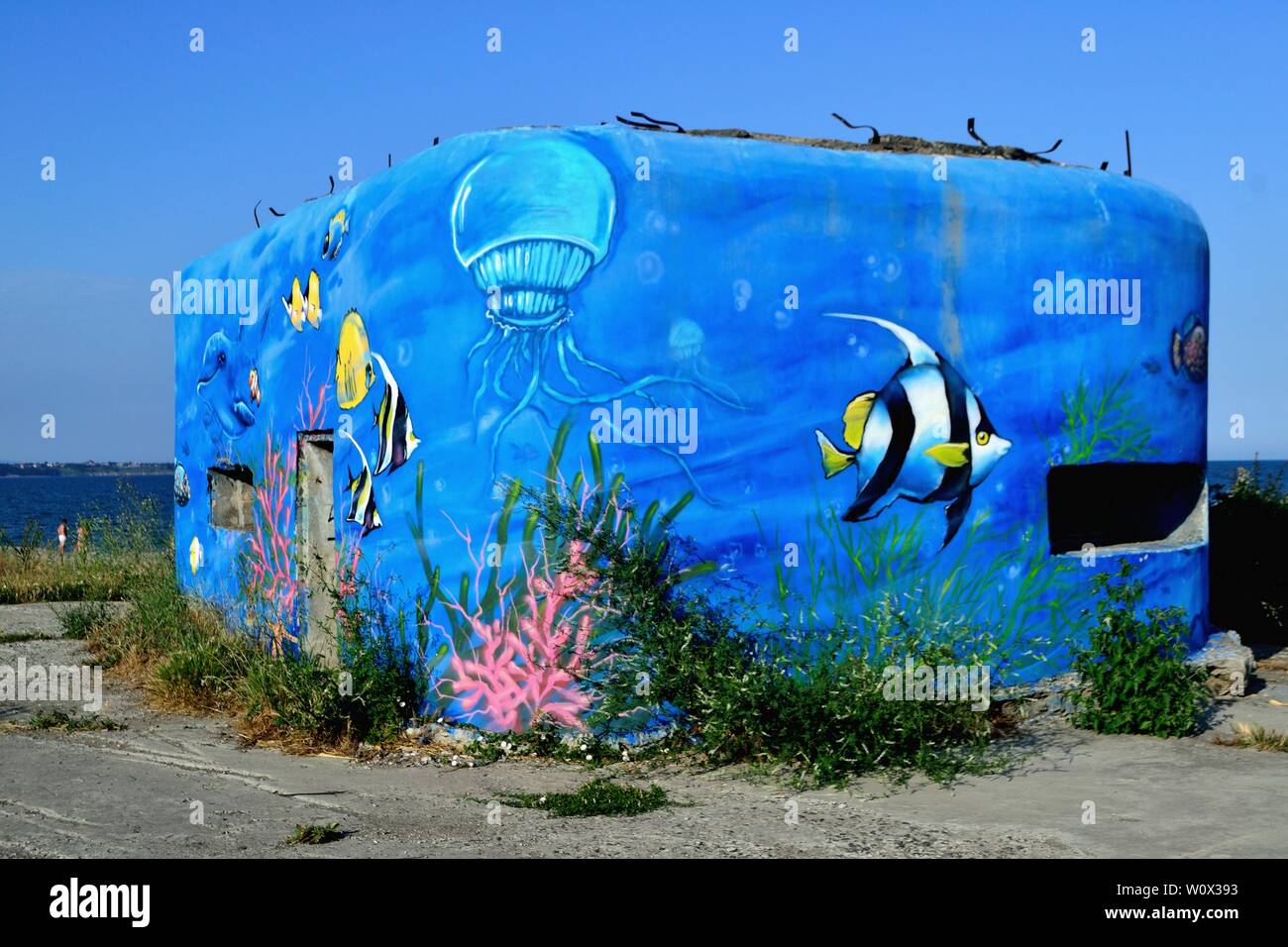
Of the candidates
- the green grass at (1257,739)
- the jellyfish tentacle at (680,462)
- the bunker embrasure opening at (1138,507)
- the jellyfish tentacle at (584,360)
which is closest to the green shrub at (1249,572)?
the bunker embrasure opening at (1138,507)

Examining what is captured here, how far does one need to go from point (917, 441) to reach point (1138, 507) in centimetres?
289

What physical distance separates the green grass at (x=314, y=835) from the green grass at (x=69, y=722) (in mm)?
3334

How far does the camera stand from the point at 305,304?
9.58m

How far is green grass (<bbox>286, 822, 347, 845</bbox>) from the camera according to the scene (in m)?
5.92

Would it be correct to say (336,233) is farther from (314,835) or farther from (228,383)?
(314,835)

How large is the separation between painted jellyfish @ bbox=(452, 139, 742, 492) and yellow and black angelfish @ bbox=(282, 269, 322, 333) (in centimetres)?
219

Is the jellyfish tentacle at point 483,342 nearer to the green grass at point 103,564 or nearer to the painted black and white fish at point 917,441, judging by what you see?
the painted black and white fish at point 917,441

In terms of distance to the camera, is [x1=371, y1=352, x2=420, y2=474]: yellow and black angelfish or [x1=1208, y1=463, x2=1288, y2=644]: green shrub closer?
[x1=371, y1=352, x2=420, y2=474]: yellow and black angelfish

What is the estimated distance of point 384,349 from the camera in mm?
8297

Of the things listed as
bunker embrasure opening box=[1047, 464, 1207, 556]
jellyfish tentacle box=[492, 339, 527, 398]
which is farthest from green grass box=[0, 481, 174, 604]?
bunker embrasure opening box=[1047, 464, 1207, 556]

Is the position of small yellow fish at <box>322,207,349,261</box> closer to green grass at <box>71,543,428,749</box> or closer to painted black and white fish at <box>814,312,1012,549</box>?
green grass at <box>71,543,428,749</box>

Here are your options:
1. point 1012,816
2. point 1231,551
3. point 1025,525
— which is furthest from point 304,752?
point 1231,551

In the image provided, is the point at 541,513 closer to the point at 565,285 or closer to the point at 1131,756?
the point at 565,285

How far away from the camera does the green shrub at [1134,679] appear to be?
8078 mm
